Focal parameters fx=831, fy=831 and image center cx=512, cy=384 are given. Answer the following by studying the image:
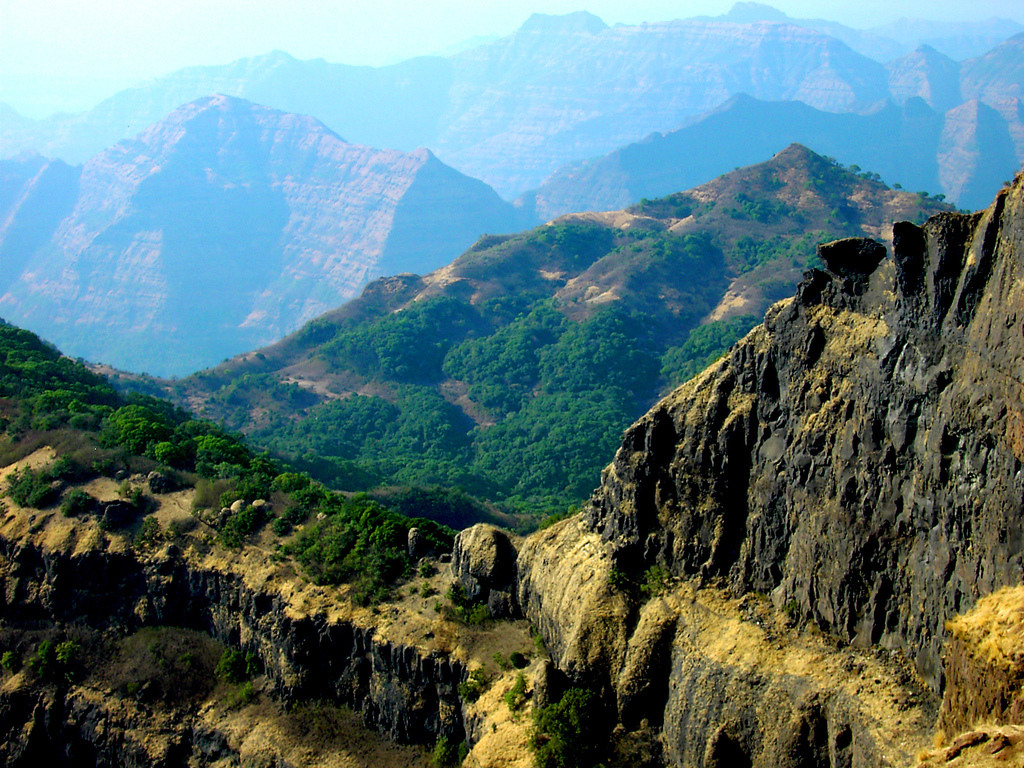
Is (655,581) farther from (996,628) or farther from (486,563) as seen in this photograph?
(996,628)

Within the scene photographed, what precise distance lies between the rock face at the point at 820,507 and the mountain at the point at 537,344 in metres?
61.9

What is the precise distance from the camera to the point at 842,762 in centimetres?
2892

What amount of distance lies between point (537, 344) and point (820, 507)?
124 meters

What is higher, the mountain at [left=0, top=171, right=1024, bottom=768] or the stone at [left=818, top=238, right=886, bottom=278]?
the stone at [left=818, top=238, right=886, bottom=278]

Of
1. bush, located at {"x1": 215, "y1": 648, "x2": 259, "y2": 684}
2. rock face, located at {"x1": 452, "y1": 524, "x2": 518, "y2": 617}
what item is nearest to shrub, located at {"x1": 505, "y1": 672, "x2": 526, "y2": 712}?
rock face, located at {"x1": 452, "y1": 524, "x2": 518, "y2": 617}

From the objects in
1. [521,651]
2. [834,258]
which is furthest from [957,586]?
[521,651]

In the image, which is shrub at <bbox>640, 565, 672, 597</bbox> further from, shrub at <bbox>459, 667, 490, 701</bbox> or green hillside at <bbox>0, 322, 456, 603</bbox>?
green hillside at <bbox>0, 322, 456, 603</bbox>

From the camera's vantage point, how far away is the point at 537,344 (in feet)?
509

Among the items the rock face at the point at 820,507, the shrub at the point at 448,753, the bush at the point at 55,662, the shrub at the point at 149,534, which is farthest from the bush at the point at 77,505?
the rock face at the point at 820,507

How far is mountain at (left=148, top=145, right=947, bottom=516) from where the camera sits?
12262 centimetres

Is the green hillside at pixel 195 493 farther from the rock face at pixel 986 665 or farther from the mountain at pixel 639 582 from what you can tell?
the rock face at pixel 986 665

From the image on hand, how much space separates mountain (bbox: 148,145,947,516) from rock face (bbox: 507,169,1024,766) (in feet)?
203

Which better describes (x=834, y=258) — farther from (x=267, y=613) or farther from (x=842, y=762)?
(x=267, y=613)

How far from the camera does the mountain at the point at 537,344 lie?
122625 mm
